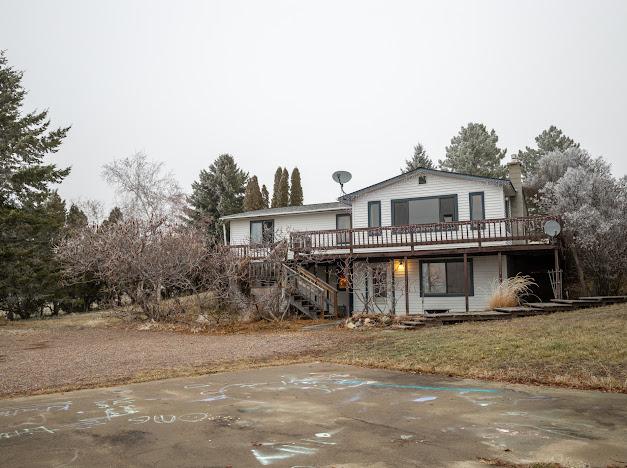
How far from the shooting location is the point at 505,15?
31.9 meters

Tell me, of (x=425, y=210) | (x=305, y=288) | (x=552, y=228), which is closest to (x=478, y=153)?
(x=425, y=210)

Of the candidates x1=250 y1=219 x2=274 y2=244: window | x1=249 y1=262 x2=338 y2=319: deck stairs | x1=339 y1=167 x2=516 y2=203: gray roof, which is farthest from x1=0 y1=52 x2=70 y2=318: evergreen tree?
x1=339 y1=167 x2=516 y2=203: gray roof

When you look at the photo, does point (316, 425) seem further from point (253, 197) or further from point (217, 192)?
point (217, 192)

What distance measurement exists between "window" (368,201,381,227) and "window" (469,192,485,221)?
4022 millimetres

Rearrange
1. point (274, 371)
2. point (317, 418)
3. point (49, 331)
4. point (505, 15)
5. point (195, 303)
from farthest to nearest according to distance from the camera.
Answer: point (505, 15)
point (195, 303)
point (49, 331)
point (274, 371)
point (317, 418)

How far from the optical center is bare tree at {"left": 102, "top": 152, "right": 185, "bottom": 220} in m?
39.3

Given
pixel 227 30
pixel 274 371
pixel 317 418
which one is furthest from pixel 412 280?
pixel 227 30

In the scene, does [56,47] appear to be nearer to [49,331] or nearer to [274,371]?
[49,331]

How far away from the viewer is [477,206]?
20.3 meters

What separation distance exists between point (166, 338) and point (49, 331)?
6129mm

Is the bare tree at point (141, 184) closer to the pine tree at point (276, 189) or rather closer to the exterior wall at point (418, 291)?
the pine tree at point (276, 189)

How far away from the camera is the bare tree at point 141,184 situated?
39.3m

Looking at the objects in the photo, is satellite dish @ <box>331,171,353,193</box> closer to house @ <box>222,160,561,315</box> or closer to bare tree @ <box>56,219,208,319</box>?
house @ <box>222,160,561,315</box>

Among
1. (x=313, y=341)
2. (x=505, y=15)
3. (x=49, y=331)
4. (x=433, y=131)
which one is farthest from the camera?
(x=433, y=131)
